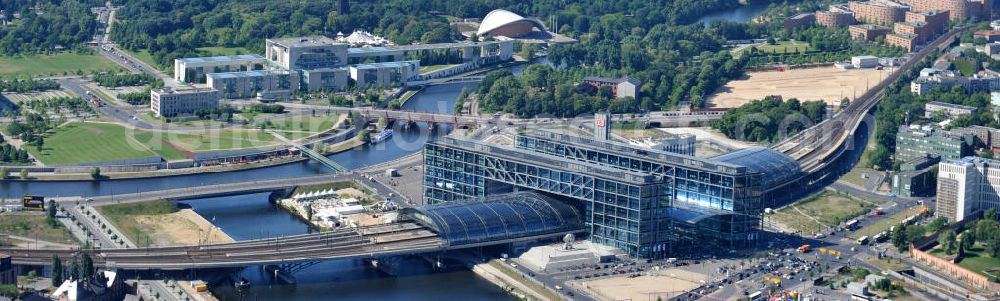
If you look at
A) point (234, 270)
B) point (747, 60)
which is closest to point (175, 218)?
point (234, 270)

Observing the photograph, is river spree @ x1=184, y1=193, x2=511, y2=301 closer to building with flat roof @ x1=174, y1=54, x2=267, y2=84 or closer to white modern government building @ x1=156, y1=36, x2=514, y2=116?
white modern government building @ x1=156, y1=36, x2=514, y2=116

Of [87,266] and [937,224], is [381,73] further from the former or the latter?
[87,266]

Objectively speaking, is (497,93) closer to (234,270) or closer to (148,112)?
(148,112)

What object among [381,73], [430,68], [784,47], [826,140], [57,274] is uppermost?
[784,47]

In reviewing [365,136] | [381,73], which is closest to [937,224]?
[365,136]

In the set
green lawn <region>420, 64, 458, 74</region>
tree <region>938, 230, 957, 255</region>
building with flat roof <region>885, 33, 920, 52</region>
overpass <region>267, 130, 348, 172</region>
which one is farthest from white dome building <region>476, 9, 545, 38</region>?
tree <region>938, 230, 957, 255</region>
